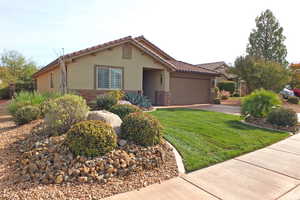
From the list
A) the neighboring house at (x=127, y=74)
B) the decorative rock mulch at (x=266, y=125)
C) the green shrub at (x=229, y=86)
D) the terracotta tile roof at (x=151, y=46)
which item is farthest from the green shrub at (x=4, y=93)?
the green shrub at (x=229, y=86)

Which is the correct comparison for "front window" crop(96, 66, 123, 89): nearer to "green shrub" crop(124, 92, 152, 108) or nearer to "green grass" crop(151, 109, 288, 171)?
"green shrub" crop(124, 92, 152, 108)

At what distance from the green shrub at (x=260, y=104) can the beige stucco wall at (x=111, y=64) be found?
6.72 metres

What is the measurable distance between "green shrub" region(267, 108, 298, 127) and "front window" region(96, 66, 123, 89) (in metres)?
8.71

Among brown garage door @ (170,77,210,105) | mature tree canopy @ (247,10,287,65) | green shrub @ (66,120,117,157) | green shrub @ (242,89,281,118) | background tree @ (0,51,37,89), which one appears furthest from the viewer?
mature tree canopy @ (247,10,287,65)

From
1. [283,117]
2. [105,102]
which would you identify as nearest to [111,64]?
[105,102]

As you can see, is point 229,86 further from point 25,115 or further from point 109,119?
point 25,115

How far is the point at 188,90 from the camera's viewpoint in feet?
51.4

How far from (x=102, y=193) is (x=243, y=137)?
5.26 m

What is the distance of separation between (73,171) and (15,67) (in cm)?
3036

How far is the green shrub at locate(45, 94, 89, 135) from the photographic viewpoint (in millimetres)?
4688

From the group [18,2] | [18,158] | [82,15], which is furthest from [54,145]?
[82,15]

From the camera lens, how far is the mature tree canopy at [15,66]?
81.5ft

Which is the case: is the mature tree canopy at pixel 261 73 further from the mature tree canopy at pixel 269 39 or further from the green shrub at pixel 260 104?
the mature tree canopy at pixel 269 39

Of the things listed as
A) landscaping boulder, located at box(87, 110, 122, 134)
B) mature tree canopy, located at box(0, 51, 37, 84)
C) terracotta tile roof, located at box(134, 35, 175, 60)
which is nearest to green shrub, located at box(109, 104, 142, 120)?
landscaping boulder, located at box(87, 110, 122, 134)
